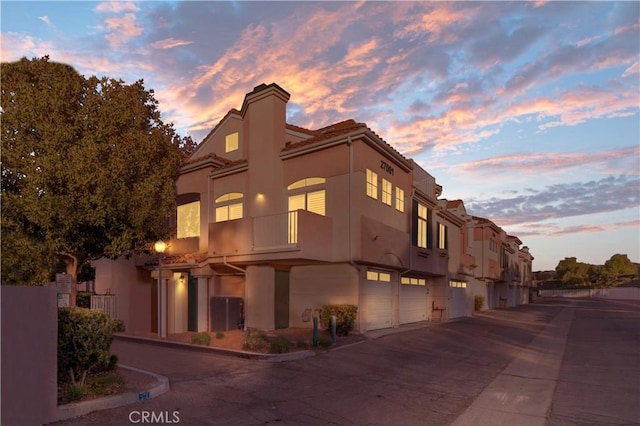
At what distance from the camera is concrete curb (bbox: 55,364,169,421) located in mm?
6559

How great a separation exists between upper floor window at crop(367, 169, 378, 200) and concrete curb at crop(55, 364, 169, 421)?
10.8 m

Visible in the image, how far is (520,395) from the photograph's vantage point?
8.66m

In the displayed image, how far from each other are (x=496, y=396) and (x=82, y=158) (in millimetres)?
9739

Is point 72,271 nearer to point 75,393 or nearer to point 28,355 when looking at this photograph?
point 75,393

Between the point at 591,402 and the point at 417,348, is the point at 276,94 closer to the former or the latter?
the point at 417,348

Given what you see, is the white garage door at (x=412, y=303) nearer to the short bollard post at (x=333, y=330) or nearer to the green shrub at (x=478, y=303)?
the short bollard post at (x=333, y=330)

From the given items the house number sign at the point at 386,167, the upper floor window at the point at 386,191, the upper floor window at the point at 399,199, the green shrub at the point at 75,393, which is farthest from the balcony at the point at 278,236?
the green shrub at the point at 75,393

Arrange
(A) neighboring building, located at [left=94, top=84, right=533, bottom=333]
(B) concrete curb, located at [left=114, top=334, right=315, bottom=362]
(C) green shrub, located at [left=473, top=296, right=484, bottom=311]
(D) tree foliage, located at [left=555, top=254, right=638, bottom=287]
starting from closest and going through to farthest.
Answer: (B) concrete curb, located at [left=114, top=334, right=315, bottom=362]
(A) neighboring building, located at [left=94, top=84, right=533, bottom=333]
(C) green shrub, located at [left=473, top=296, right=484, bottom=311]
(D) tree foliage, located at [left=555, top=254, right=638, bottom=287]

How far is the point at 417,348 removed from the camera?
1458 cm

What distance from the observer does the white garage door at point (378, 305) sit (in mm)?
17245

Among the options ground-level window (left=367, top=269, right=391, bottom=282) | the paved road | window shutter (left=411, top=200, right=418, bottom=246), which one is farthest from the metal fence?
window shutter (left=411, top=200, right=418, bottom=246)

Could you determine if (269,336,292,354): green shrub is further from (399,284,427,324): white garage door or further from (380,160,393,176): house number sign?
(399,284,427,324): white garage door

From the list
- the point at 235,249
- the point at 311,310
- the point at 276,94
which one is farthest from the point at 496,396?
the point at 276,94

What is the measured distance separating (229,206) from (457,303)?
16.8 metres
